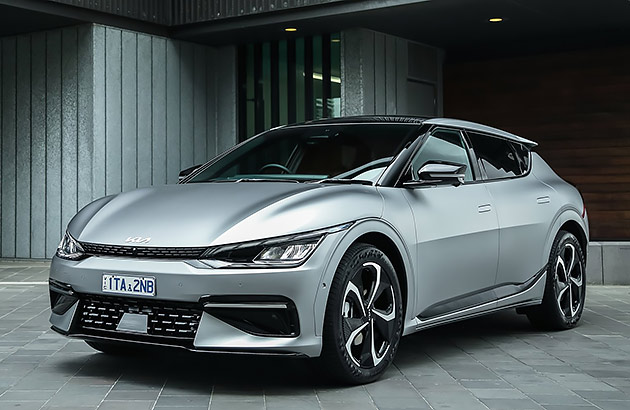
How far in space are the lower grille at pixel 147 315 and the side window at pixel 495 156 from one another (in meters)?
2.62

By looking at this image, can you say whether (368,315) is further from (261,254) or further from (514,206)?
(514,206)

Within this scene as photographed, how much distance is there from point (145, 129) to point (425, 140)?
8.86m

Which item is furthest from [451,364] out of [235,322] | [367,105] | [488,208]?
[367,105]

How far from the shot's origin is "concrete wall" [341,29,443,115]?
45.6ft

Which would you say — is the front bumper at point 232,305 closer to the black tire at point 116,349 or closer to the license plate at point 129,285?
the license plate at point 129,285

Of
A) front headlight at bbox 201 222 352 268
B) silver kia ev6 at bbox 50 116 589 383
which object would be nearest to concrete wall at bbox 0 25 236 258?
silver kia ev6 at bbox 50 116 589 383

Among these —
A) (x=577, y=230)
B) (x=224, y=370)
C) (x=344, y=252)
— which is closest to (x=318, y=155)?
(x=344, y=252)

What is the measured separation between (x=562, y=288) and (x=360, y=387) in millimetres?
2695

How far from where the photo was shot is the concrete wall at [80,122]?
13352mm

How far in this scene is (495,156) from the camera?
22.0 feet

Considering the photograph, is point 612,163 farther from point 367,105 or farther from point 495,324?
point 495,324

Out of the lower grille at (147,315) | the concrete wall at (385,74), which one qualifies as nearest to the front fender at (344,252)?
the lower grille at (147,315)

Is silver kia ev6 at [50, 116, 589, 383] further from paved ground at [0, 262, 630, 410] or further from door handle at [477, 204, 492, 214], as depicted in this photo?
paved ground at [0, 262, 630, 410]

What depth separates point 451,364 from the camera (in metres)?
5.67
